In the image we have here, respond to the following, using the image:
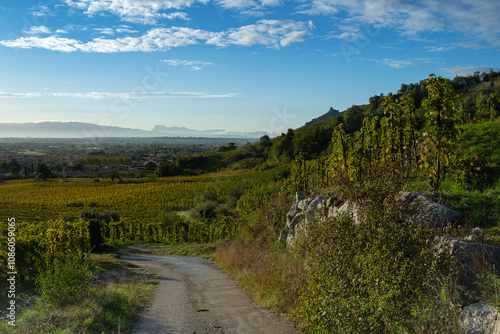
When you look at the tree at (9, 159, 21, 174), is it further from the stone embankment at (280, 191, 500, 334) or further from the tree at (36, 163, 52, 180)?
the stone embankment at (280, 191, 500, 334)

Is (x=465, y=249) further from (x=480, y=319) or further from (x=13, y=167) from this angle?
(x=13, y=167)

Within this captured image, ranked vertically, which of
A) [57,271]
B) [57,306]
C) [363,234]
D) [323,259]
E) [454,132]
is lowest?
[57,306]

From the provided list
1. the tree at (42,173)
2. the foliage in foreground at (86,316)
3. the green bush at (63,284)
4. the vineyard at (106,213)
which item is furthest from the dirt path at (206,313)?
the tree at (42,173)

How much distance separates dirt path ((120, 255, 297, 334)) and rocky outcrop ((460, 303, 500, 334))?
Answer: 319 centimetres

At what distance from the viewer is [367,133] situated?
43.6 ft

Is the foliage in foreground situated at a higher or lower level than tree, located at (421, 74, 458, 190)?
lower

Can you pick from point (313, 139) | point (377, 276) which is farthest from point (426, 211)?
point (313, 139)

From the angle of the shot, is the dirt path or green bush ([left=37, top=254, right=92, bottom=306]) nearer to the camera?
the dirt path

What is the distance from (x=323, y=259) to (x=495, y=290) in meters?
2.63

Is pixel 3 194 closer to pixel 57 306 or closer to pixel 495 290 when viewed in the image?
pixel 57 306

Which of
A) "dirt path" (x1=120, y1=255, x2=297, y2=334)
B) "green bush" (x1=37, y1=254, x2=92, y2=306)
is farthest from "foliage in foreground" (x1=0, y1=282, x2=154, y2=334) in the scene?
"dirt path" (x1=120, y1=255, x2=297, y2=334)

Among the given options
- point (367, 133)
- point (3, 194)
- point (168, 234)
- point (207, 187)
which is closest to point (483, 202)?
point (367, 133)

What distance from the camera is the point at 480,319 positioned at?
14.0 feet

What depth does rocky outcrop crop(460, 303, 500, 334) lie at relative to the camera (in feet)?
13.4
